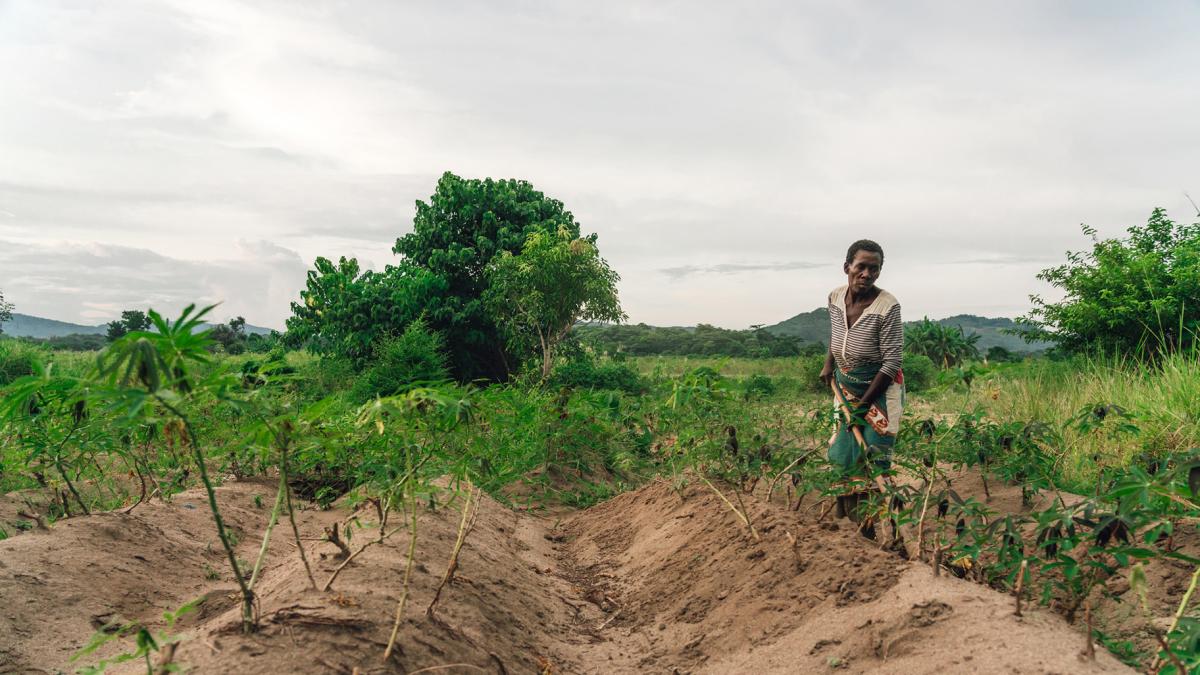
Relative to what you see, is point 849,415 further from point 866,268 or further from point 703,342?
point 703,342

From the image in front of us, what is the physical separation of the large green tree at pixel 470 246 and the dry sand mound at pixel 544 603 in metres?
14.5

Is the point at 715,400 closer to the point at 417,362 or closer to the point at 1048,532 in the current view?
the point at 1048,532

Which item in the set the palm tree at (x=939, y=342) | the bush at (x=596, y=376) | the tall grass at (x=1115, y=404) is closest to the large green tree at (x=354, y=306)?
the bush at (x=596, y=376)

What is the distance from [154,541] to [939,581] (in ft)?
16.3

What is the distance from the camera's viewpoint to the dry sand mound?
9.93ft

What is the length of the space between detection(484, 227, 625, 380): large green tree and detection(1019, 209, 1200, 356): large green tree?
32.2 ft

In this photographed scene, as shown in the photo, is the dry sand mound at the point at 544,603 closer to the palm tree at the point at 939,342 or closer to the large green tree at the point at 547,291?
the large green tree at the point at 547,291

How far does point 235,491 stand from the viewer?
7160 mm

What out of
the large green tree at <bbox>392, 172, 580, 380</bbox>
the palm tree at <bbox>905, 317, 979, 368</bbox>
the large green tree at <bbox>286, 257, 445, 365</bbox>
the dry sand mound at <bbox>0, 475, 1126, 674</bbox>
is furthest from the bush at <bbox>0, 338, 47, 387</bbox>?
the palm tree at <bbox>905, 317, 979, 368</bbox>

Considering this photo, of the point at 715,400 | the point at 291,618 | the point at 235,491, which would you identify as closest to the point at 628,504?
the point at 715,400

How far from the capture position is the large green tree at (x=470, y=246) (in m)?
21.1

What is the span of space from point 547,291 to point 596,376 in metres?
3.23

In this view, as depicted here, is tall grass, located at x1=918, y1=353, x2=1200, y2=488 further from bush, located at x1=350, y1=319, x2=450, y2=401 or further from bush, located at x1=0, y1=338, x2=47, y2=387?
bush, located at x1=0, y1=338, x2=47, y2=387

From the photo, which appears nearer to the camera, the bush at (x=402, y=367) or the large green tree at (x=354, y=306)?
the bush at (x=402, y=367)
